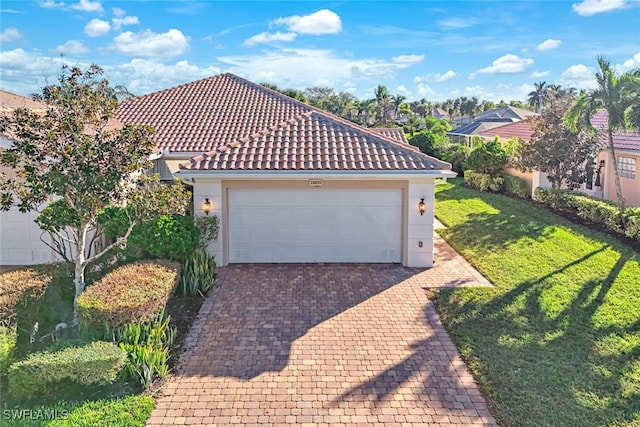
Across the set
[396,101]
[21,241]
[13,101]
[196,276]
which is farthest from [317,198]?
[396,101]

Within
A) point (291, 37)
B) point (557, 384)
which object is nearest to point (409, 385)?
point (557, 384)

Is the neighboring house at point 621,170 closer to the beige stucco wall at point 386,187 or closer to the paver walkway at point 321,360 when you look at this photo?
the beige stucco wall at point 386,187

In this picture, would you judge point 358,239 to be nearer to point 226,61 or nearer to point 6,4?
point 6,4

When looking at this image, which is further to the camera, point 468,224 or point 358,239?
point 468,224

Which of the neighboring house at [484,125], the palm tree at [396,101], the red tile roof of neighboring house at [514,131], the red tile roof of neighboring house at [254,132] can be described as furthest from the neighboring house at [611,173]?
the palm tree at [396,101]

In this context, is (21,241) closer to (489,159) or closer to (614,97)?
(614,97)

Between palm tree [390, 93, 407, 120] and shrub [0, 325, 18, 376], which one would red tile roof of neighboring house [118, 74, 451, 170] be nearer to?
shrub [0, 325, 18, 376]
